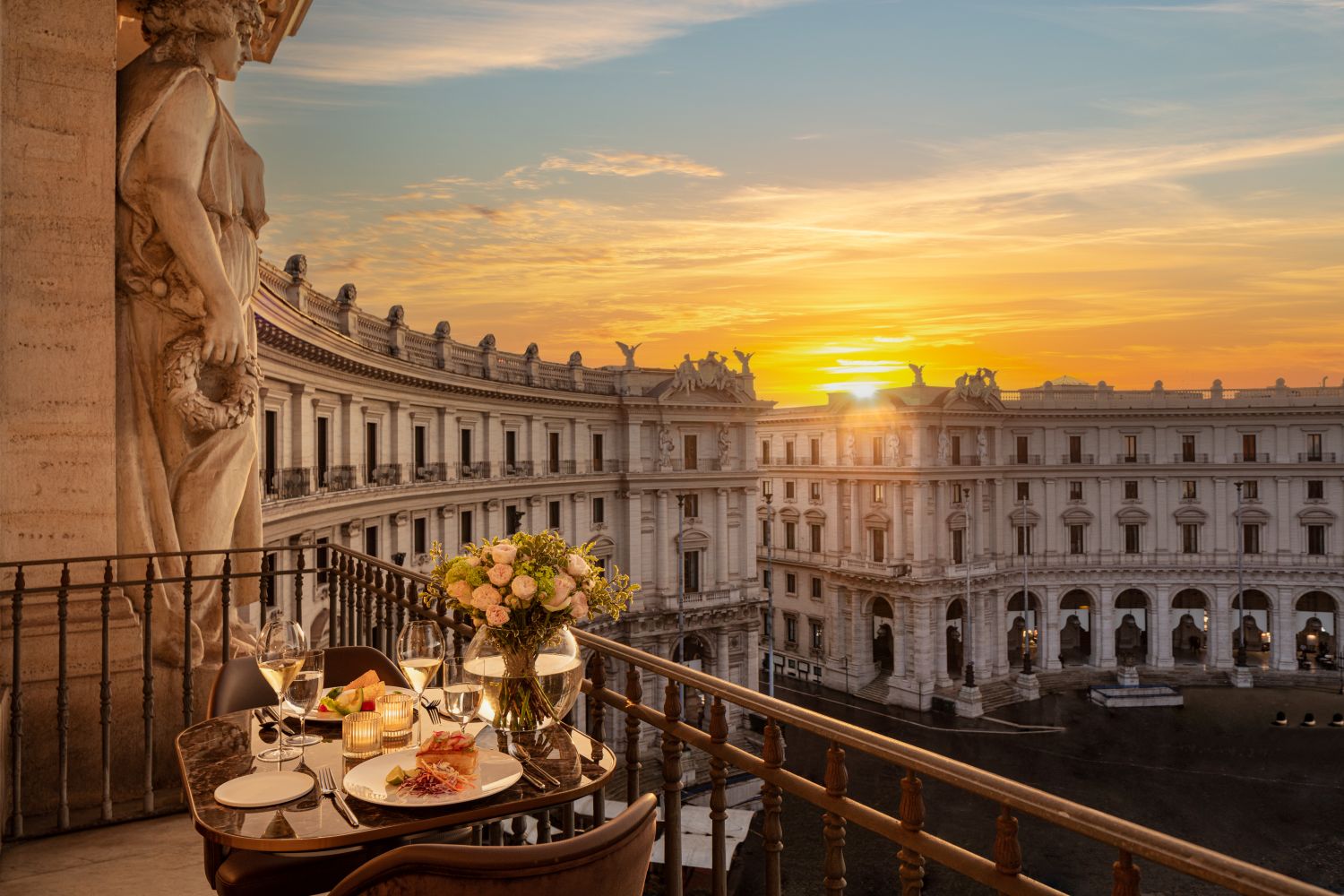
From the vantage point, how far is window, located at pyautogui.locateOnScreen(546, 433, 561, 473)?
37375 millimetres

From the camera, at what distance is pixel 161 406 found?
19.1ft

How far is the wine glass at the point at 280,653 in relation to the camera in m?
3.87

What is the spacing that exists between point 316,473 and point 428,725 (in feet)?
65.3

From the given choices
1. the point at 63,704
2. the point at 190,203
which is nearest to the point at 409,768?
the point at 63,704

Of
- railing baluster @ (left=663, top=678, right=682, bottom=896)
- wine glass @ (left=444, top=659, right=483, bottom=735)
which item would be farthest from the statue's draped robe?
railing baluster @ (left=663, top=678, right=682, bottom=896)

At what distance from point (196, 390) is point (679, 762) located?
4263 millimetres

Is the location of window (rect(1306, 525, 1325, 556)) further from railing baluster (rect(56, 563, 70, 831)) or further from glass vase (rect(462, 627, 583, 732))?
railing baluster (rect(56, 563, 70, 831))

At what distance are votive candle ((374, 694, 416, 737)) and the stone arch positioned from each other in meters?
52.1

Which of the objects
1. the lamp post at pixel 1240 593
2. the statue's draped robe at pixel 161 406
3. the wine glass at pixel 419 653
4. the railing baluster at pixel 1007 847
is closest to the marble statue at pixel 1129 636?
the lamp post at pixel 1240 593

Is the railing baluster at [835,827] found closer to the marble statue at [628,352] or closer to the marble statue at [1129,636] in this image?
the marble statue at [628,352]

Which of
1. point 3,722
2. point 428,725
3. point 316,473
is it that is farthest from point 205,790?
point 316,473

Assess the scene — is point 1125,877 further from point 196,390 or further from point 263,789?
point 196,390

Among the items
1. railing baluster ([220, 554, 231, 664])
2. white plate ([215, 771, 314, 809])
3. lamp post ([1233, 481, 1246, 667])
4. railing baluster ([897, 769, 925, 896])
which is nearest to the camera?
railing baluster ([897, 769, 925, 896])

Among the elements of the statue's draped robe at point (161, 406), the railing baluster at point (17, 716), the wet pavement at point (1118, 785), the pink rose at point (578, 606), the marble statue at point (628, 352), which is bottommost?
the wet pavement at point (1118, 785)
